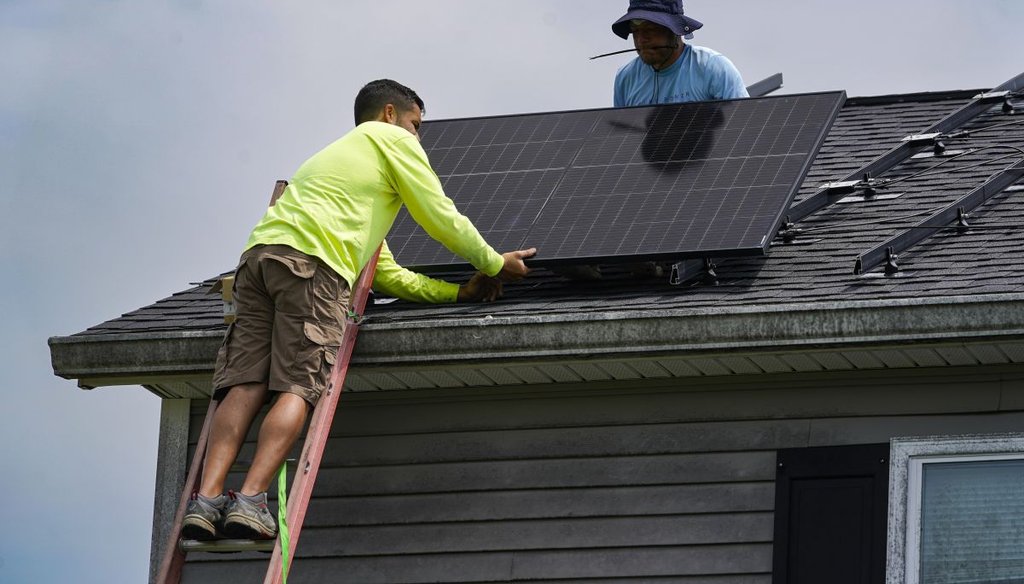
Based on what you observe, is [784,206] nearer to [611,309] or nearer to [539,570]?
[611,309]

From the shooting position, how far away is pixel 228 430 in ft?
25.2

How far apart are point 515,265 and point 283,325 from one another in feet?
3.90

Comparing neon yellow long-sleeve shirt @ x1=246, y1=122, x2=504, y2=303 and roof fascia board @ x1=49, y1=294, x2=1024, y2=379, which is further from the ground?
neon yellow long-sleeve shirt @ x1=246, y1=122, x2=504, y2=303

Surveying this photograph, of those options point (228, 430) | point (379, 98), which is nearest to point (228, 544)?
point (228, 430)

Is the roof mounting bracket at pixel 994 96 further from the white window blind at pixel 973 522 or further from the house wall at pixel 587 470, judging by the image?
the white window blind at pixel 973 522

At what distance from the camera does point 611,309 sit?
314 inches

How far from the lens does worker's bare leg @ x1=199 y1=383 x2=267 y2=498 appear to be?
7535 mm

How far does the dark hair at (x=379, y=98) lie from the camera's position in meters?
8.51

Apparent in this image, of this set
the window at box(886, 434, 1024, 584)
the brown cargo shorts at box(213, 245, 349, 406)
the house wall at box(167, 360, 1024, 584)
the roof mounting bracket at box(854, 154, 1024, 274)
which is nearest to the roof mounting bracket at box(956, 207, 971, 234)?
the roof mounting bracket at box(854, 154, 1024, 274)

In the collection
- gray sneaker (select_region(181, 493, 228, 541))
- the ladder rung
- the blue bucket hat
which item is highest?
the blue bucket hat

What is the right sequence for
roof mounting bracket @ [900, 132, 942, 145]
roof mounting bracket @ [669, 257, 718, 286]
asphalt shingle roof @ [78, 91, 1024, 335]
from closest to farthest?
asphalt shingle roof @ [78, 91, 1024, 335], roof mounting bracket @ [669, 257, 718, 286], roof mounting bracket @ [900, 132, 942, 145]

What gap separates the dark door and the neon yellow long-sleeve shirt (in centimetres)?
166

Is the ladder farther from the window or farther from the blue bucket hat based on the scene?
the blue bucket hat

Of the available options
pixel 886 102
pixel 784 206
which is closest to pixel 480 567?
pixel 784 206
